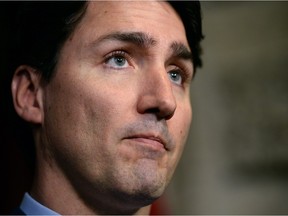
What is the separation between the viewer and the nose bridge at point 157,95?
3.13 feet

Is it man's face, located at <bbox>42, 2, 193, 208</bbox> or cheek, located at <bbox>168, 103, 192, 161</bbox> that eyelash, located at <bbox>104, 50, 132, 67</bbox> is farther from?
cheek, located at <bbox>168, 103, 192, 161</bbox>

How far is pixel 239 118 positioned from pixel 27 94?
127 cm

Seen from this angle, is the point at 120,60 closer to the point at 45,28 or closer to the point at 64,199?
the point at 45,28

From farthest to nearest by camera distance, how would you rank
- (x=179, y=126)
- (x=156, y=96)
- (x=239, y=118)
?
(x=239, y=118) < (x=179, y=126) < (x=156, y=96)

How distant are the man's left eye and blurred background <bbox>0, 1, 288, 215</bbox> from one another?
925 mm

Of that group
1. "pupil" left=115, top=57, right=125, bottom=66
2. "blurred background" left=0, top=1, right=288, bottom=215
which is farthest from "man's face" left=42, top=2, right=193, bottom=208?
"blurred background" left=0, top=1, right=288, bottom=215

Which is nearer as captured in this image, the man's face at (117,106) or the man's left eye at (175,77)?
the man's face at (117,106)

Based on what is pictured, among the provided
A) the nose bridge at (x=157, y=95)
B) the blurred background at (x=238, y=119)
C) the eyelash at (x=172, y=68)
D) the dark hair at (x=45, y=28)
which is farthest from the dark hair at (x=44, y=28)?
the blurred background at (x=238, y=119)

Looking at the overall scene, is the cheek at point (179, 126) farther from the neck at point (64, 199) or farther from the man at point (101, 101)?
the neck at point (64, 199)

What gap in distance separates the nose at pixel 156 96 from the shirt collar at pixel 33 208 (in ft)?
0.97

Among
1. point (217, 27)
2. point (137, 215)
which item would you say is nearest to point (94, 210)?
point (137, 215)

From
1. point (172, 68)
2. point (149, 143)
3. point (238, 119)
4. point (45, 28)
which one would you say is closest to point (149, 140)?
point (149, 143)

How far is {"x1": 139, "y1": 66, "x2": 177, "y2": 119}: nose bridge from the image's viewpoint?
3.13 feet

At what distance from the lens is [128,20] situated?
3.42 feet
